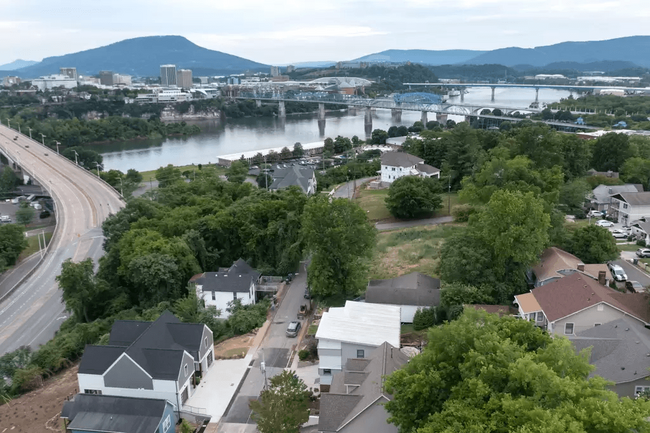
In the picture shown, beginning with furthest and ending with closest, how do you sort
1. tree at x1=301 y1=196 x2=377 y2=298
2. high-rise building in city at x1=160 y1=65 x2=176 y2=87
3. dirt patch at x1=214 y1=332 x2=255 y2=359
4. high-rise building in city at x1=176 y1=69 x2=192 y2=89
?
high-rise building in city at x1=160 y1=65 x2=176 y2=87
high-rise building in city at x1=176 y1=69 x2=192 y2=89
tree at x1=301 y1=196 x2=377 y2=298
dirt patch at x1=214 y1=332 x2=255 y2=359

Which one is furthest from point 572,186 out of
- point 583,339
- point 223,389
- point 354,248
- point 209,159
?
point 209,159

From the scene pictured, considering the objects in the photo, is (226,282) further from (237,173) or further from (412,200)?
(237,173)

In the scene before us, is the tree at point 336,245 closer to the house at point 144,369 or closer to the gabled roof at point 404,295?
the gabled roof at point 404,295

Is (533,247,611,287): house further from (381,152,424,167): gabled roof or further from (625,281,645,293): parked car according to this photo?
A: (381,152,424,167): gabled roof

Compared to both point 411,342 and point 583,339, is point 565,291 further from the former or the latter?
point 411,342

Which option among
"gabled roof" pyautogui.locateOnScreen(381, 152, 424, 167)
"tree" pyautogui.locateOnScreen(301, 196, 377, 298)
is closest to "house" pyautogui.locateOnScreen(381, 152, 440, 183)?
"gabled roof" pyautogui.locateOnScreen(381, 152, 424, 167)

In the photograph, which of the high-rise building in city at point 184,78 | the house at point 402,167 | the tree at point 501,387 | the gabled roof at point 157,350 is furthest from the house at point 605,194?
the high-rise building in city at point 184,78
